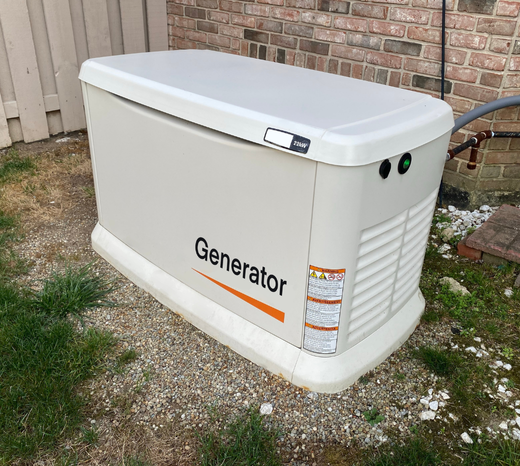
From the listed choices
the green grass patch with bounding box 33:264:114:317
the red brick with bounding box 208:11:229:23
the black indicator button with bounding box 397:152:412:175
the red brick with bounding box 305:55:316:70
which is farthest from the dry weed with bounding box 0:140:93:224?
the black indicator button with bounding box 397:152:412:175

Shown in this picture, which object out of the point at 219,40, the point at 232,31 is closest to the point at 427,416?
the point at 232,31

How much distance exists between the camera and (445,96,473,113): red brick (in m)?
2.88

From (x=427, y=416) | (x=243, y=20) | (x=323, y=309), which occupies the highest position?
(x=243, y=20)

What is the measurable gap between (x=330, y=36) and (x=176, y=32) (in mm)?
1663

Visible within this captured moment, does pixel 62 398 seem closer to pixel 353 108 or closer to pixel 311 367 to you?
pixel 311 367

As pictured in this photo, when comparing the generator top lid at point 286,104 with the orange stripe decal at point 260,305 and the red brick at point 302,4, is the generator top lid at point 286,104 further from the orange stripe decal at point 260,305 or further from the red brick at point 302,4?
the red brick at point 302,4

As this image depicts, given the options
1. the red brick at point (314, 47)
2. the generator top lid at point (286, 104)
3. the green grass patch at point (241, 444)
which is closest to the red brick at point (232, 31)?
the red brick at point (314, 47)

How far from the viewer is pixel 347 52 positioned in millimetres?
3252

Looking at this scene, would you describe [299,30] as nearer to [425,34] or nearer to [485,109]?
[425,34]

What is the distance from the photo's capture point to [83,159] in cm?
377

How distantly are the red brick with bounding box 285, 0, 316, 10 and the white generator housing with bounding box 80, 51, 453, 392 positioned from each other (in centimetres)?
128

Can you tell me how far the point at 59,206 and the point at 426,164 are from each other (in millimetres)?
2328

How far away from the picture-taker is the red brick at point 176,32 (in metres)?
4.29

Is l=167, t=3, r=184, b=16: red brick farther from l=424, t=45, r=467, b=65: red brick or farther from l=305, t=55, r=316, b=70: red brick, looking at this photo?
l=424, t=45, r=467, b=65: red brick
